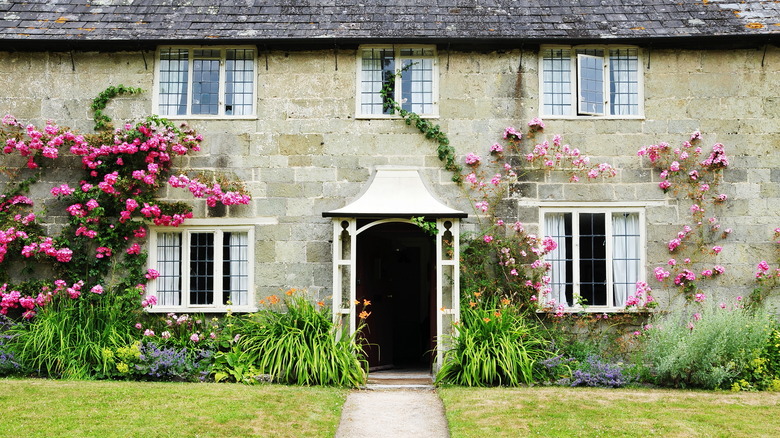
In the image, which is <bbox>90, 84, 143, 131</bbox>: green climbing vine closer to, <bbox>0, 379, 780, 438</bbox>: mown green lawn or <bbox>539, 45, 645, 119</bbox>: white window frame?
<bbox>0, 379, 780, 438</bbox>: mown green lawn

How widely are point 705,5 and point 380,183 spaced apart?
5982 millimetres

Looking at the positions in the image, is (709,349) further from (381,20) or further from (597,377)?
(381,20)

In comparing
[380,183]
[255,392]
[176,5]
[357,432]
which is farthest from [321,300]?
[176,5]

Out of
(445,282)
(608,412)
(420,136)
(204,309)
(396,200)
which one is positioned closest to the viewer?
(608,412)

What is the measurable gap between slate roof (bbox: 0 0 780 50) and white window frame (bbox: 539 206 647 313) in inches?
103

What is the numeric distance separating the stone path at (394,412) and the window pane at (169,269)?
11.3 ft

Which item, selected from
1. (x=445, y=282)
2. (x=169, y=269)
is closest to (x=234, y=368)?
(x=169, y=269)

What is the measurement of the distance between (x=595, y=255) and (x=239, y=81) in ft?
20.4

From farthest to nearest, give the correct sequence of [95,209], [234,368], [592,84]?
[592,84] < [95,209] < [234,368]

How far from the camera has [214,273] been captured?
1322 cm

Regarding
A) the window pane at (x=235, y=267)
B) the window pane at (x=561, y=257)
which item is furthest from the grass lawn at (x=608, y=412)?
the window pane at (x=235, y=267)

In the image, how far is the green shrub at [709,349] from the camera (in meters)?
11.2

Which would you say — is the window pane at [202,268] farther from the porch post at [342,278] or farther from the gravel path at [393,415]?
the gravel path at [393,415]

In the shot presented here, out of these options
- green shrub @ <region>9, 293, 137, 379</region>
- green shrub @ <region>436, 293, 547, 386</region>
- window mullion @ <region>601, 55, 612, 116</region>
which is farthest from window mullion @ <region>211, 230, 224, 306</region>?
window mullion @ <region>601, 55, 612, 116</region>
